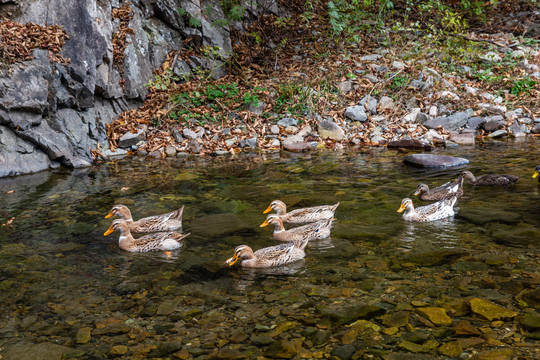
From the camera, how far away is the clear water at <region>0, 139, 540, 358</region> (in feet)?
16.2

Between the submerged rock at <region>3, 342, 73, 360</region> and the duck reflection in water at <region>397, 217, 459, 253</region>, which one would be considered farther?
the duck reflection in water at <region>397, 217, 459, 253</region>

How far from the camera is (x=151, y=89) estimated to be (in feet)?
60.4

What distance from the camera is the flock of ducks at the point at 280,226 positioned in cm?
653

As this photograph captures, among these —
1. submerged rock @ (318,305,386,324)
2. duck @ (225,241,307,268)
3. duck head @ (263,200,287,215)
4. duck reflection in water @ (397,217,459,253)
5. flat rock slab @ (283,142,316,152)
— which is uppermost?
flat rock slab @ (283,142,316,152)

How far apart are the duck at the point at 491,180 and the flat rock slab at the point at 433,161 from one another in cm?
195

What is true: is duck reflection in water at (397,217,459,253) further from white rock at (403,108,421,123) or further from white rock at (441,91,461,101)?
white rock at (441,91,461,101)

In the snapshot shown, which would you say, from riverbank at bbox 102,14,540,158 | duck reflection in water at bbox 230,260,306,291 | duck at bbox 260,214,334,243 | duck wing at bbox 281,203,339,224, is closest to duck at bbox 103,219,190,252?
duck reflection in water at bbox 230,260,306,291

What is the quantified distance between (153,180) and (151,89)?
7440 millimetres

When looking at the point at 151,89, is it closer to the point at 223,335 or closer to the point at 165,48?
the point at 165,48

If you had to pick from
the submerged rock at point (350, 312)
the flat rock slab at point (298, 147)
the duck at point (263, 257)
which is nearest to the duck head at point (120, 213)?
the duck at point (263, 257)

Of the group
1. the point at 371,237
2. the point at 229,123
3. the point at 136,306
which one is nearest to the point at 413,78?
the point at 229,123

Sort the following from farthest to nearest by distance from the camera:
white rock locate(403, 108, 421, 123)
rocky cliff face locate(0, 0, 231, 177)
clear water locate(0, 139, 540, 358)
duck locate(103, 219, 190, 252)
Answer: white rock locate(403, 108, 421, 123), rocky cliff face locate(0, 0, 231, 177), duck locate(103, 219, 190, 252), clear water locate(0, 139, 540, 358)

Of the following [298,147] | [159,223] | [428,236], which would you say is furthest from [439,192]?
[298,147]

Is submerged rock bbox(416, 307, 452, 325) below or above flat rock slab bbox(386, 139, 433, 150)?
below
